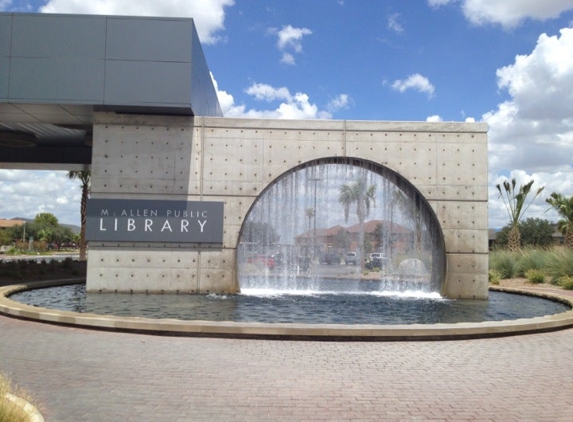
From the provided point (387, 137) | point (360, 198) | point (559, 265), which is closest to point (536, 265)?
point (559, 265)

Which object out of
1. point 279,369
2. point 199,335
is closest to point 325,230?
point 199,335

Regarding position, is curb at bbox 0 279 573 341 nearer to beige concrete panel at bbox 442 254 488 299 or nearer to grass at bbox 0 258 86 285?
beige concrete panel at bbox 442 254 488 299

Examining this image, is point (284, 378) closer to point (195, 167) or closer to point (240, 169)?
point (240, 169)

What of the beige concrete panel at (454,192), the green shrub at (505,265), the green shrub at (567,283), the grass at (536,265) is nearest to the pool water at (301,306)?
the beige concrete panel at (454,192)

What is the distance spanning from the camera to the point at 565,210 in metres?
39.4

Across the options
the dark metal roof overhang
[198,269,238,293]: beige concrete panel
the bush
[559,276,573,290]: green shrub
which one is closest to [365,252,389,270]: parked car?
the bush

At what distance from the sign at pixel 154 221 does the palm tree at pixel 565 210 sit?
30.9 m

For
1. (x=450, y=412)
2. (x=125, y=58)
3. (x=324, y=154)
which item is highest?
(x=125, y=58)

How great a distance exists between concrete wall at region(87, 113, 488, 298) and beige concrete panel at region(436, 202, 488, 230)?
33mm

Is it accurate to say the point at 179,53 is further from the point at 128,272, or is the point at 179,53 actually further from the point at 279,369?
the point at 279,369

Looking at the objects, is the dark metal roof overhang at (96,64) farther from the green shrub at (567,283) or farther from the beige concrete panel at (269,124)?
the green shrub at (567,283)

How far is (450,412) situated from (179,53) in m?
14.2

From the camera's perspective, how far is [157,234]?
16.6 m

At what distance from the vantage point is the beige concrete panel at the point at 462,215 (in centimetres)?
1684
